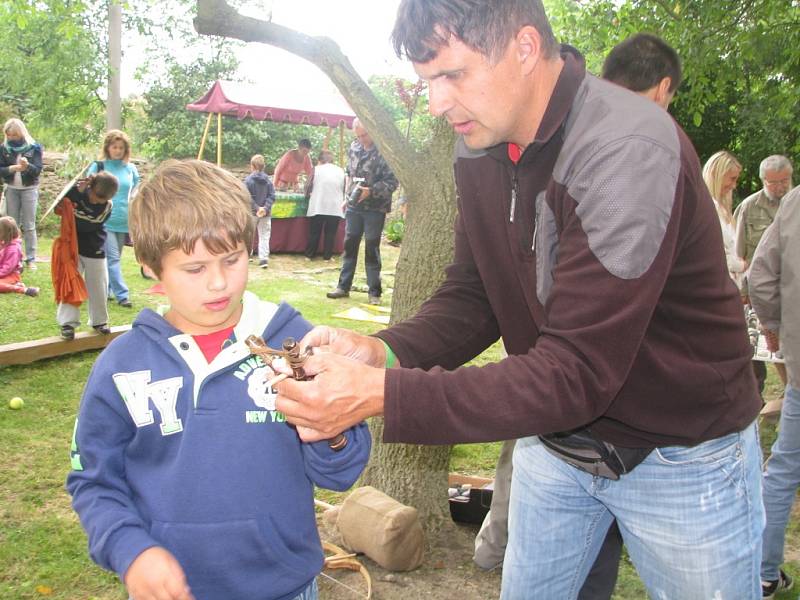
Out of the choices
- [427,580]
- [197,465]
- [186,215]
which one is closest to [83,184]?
[427,580]

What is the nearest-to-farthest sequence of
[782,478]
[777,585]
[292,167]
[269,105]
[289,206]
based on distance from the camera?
[782,478] < [777,585] < [289,206] < [269,105] < [292,167]

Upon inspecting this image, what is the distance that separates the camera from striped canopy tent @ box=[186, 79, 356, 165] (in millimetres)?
15125

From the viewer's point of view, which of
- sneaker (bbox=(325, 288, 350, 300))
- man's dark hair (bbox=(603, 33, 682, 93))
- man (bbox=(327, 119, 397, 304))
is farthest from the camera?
man (bbox=(327, 119, 397, 304))

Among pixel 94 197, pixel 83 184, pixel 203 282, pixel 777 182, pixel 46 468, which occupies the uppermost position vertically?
pixel 777 182

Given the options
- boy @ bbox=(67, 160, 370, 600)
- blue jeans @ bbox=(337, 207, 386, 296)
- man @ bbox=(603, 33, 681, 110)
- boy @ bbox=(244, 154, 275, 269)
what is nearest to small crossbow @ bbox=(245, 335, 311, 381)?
boy @ bbox=(67, 160, 370, 600)

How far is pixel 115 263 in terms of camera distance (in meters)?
9.20

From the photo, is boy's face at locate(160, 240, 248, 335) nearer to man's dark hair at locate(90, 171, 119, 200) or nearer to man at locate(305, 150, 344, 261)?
man's dark hair at locate(90, 171, 119, 200)

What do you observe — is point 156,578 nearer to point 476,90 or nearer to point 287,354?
point 287,354

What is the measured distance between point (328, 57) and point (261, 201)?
32.5 feet

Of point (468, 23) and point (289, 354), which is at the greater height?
point (468, 23)

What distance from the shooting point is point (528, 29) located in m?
1.71

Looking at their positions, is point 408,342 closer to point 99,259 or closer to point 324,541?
point 324,541

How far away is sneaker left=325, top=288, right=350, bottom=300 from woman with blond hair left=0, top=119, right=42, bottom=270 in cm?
444

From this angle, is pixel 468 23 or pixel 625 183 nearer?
pixel 625 183
